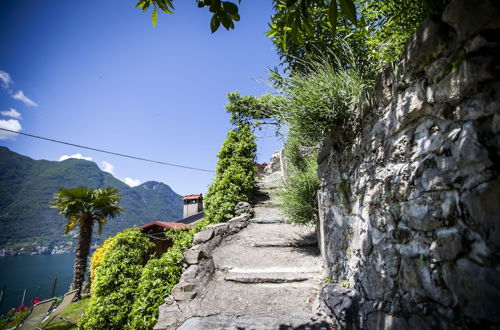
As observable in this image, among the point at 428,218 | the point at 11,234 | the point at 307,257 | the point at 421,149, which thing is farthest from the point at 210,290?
the point at 11,234

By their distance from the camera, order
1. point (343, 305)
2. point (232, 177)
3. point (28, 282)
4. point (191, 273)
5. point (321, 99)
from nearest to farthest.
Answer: point (343, 305)
point (321, 99)
point (191, 273)
point (232, 177)
point (28, 282)

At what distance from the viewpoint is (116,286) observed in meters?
4.72

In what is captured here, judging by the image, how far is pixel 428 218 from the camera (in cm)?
125

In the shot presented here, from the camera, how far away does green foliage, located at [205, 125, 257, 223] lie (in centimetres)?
573

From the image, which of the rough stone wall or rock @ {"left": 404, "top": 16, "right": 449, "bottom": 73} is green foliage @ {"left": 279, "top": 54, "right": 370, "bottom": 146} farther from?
rock @ {"left": 404, "top": 16, "right": 449, "bottom": 73}

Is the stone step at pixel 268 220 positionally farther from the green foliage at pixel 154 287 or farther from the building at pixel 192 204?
the building at pixel 192 204

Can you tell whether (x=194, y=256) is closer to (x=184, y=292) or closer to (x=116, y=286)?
(x=184, y=292)

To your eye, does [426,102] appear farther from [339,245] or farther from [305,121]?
[339,245]

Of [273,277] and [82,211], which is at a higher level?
[82,211]

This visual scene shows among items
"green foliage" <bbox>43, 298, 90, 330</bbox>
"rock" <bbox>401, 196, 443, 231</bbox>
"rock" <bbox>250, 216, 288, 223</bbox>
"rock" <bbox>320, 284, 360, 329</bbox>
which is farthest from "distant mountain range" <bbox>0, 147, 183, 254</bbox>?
"rock" <bbox>401, 196, 443, 231</bbox>

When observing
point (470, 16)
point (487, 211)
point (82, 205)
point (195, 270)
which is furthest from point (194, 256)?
point (82, 205)

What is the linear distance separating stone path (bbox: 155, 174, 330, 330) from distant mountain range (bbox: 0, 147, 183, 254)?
11526 cm

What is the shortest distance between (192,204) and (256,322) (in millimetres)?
16599

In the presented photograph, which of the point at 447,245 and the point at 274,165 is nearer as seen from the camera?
the point at 447,245
